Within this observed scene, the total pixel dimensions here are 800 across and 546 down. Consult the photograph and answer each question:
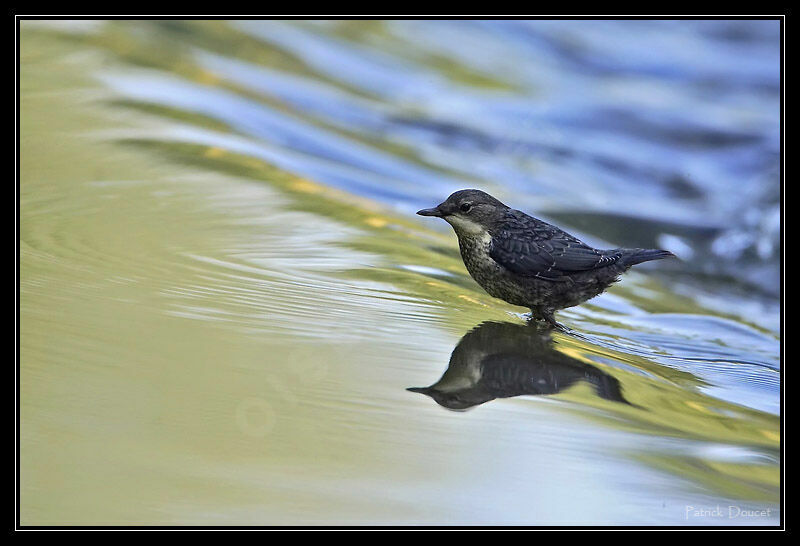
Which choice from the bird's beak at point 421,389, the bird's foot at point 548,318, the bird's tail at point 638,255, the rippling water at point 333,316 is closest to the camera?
the rippling water at point 333,316

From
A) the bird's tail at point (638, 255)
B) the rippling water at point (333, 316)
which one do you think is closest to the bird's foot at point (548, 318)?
the rippling water at point (333, 316)

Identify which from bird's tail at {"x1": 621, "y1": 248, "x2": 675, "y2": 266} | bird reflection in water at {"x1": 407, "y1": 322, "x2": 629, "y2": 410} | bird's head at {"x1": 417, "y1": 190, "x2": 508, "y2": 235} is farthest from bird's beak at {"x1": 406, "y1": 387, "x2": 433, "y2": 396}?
bird's tail at {"x1": 621, "y1": 248, "x2": 675, "y2": 266}

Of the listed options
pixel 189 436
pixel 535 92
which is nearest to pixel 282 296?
pixel 189 436

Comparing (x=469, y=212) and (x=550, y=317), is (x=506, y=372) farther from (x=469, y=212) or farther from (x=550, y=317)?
(x=469, y=212)

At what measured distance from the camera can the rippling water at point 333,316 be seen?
2.82 meters

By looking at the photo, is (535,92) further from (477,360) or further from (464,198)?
(477,360)

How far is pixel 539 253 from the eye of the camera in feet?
15.0

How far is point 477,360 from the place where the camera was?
3.77 metres

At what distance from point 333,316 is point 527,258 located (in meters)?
1.06

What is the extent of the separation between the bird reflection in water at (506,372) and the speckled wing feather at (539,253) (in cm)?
43

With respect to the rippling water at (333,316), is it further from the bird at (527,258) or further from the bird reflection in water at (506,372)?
the bird at (527,258)

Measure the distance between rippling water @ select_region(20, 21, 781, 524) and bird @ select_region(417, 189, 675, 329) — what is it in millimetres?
168

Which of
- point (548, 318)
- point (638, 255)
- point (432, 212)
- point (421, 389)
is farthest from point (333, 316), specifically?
point (638, 255)
